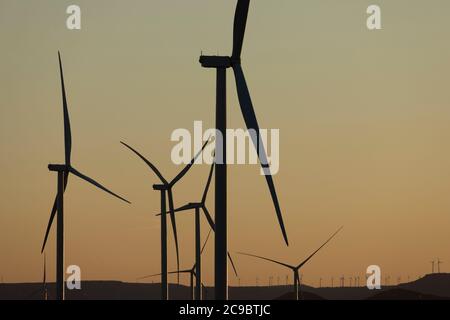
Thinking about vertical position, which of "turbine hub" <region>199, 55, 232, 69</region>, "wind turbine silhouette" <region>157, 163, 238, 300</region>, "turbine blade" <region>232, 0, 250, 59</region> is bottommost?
"wind turbine silhouette" <region>157, 163, 238, 300</region>

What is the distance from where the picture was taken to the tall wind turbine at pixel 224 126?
233ft

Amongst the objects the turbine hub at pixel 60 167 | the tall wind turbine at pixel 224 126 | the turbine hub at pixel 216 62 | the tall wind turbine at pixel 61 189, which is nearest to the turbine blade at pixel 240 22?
the tall wind turbine at pixel 224 126

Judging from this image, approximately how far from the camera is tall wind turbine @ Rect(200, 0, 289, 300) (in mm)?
70938

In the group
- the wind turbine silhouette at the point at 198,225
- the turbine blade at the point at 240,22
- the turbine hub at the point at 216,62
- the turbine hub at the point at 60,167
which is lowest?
the wind turbine silhouette at the point at 198,225

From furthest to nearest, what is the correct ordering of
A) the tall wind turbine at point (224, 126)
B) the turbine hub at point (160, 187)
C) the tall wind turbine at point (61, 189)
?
the turbine hub at point (160, 187) < the tall wind turbine at point (61, 189) < the tall wind turbine at point (224, 126)

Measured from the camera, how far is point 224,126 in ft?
238

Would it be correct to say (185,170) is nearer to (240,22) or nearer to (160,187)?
(160,187)

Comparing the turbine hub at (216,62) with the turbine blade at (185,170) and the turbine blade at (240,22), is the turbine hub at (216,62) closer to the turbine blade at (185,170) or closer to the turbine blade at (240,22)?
the turbine blade at (240,22)

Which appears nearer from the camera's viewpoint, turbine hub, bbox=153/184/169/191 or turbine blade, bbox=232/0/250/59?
turbine blade, bbox=232/0/250/59

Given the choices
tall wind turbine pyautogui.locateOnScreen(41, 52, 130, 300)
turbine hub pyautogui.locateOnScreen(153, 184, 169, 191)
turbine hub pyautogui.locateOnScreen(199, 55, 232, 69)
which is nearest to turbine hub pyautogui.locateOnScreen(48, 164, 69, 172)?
tall wind turbine pyautogui.locateOnScreen(41, 52, 130, 300)

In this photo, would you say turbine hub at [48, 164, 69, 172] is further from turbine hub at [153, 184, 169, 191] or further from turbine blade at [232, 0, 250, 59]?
turbine blade at [232, 0, 250, 59]

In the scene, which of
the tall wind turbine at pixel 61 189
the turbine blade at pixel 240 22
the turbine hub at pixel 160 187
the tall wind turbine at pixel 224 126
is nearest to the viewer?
the tall wind turbine at pixel 224 126

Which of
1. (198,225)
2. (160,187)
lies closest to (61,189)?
(160,187)
